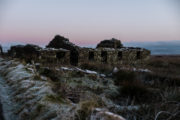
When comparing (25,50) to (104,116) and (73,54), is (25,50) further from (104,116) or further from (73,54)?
(104,116)

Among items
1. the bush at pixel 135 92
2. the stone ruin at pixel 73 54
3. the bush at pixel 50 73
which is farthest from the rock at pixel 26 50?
the bush at pixel 135 92

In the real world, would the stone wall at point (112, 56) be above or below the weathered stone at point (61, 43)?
below

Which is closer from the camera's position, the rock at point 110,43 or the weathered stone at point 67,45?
the weathered stone at point 67,45

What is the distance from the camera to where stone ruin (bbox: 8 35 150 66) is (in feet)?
53.0

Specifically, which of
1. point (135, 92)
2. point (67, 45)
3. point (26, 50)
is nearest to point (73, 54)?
point (67, 45)

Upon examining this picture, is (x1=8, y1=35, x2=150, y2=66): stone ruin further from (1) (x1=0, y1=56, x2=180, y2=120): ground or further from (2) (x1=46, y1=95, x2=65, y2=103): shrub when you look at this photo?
(2) (x1=46, y1=95, x2=65, y2=103): shrub

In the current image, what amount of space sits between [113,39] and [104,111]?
23.2 metres

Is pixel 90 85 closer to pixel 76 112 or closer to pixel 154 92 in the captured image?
pixel 154 92

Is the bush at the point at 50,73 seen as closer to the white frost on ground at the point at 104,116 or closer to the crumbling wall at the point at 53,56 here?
the crumbling wall at the point at 53,56

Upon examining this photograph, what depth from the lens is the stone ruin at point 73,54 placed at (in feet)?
53.0

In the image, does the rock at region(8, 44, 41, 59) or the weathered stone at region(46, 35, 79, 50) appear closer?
the rock at region(8, 44, 41, 59)

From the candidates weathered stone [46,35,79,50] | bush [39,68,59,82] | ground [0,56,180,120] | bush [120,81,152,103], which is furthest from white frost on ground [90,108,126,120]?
weathered stone [46,35,79,50]

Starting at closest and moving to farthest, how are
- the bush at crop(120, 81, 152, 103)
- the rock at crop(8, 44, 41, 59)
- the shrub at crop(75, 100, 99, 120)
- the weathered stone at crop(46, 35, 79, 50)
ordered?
the shrub at crop(75, 100, 99, 120), the bush at crop(120, 81, 152, 103), the rock at crop(8, 44, 41, 59), the weathered stone at crop(46, 35, 79, 50)

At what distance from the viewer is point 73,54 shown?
1870 cm
